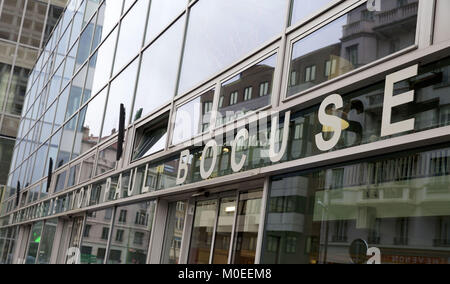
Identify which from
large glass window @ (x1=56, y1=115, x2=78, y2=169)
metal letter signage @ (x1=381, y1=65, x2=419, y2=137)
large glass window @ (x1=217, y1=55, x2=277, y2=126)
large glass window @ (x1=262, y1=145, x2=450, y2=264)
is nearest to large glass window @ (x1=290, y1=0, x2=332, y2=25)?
large glass window @ (x1=217, y1=55, x2=277, y2=126)

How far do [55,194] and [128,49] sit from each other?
6.22m

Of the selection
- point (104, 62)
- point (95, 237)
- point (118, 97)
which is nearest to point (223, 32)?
point (118, 97)

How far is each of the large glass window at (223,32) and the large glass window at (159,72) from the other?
13.9 inches

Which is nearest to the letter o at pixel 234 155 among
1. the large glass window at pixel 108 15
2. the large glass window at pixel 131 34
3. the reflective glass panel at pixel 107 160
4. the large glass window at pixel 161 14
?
the large glass window at pixel 161 14

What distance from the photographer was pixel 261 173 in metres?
4.99

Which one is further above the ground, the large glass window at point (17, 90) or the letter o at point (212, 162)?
the large glass window at point (17, 90)

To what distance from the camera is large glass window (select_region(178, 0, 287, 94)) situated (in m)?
5.79

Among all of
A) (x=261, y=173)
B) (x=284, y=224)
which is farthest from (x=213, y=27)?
(x=284, y=224)

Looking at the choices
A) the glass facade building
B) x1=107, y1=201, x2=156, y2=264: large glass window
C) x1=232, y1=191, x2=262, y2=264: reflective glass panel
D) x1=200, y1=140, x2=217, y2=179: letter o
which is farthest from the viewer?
x1=107, y1=201, x2=156, y2=264: large glass window

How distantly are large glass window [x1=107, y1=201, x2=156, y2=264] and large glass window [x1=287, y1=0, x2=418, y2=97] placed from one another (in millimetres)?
3811

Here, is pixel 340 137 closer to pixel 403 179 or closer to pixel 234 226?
pixel 403 179

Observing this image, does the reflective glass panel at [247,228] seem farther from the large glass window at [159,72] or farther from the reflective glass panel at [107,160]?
the reflective glass panel at [107,160]

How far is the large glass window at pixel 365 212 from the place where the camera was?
3.29 m

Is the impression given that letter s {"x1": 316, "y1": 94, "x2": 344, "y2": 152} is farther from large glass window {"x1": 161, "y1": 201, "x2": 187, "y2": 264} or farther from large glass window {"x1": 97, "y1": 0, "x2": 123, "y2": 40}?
large glass window {"x1": 97, "y1": 0, "x2": 123, "y2": 40}
